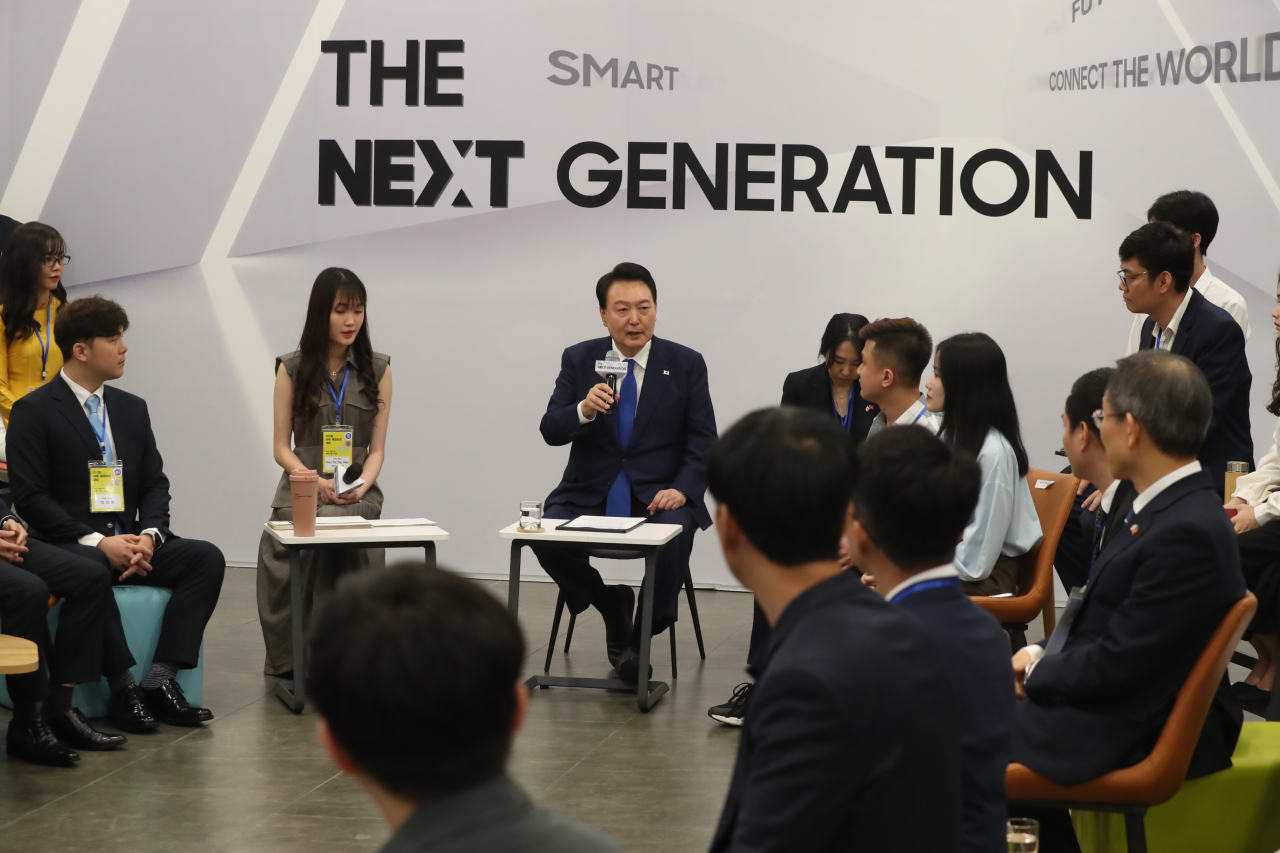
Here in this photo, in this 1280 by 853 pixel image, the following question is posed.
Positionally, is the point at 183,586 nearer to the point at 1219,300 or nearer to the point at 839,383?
the point at 839,383

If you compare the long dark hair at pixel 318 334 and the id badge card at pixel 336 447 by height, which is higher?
the long dark hair at pixel 318 334

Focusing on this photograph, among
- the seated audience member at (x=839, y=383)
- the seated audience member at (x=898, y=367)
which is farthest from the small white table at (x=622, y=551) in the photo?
the seated audience member at (x=898, y=367)

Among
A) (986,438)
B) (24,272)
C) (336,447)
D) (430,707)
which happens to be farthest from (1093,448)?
(24,272)

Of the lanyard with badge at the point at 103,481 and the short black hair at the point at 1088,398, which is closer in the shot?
the short black hair at the point at 1088,398

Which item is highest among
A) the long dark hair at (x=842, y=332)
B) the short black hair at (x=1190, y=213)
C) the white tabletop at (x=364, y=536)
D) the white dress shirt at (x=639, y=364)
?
the short black hair at (x=1190, y=213)

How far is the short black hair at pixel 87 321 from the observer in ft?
14.3

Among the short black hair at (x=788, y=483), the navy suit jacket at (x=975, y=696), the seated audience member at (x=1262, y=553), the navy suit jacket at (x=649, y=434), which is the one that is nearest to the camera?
the short black hair at (x=788, y=483)

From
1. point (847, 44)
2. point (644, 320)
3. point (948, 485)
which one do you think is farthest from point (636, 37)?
point (948, 485)

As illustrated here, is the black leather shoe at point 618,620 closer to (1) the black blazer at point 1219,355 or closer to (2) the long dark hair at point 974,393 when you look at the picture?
(2) the long dark hair at point 974,393

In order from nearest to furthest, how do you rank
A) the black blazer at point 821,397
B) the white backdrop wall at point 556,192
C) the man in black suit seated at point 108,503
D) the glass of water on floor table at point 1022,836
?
the glass of water on floor table at point 1022,836
the man in black suit seated at point 108,503
the black blazer at point 821,397
the white backdrop wall at point 556,192

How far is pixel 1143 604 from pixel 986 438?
4.29 ft

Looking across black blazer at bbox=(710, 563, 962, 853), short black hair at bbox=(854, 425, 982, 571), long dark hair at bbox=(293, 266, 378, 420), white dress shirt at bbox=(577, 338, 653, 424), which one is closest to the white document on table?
white dress shirt at bbox=(577, 338, 653, 424)

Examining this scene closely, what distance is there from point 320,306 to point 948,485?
356 cm

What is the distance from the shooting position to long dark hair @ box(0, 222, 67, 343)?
5539 mm
